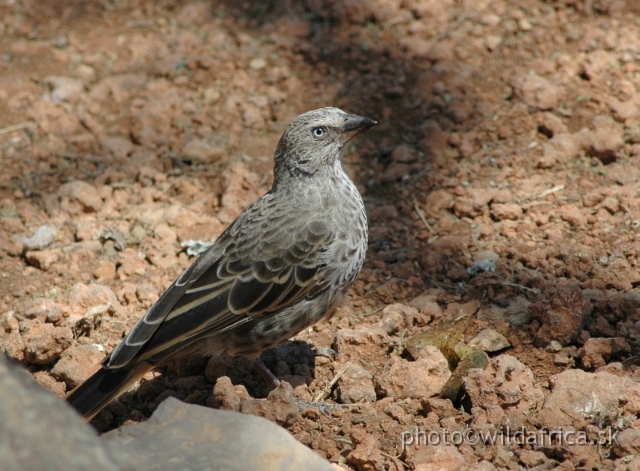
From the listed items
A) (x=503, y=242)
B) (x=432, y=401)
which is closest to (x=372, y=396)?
(x=432, y=401)

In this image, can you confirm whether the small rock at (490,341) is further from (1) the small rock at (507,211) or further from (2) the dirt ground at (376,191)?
→ (1) the small rock at (507,211)

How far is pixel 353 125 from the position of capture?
16.9 ft

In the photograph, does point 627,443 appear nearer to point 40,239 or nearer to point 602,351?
point 602,351

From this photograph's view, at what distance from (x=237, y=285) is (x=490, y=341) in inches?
63.8

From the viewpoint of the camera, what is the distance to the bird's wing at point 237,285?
4.54 metres

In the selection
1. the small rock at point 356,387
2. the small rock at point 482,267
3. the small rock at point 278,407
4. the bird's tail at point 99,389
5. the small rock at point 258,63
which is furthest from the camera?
the small rock at point 258,63

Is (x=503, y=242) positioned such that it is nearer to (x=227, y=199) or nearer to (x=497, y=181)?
(x=497, y=181)

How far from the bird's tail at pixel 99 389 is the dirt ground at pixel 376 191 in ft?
0.96

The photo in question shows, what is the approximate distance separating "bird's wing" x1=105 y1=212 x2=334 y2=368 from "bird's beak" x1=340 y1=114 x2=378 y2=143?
71 cm

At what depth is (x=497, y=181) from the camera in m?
6.23

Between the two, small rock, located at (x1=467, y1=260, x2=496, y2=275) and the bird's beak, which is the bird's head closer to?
the bird's beak

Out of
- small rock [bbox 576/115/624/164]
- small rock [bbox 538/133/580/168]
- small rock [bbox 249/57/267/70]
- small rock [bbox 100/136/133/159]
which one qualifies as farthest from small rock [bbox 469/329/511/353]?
small rock [bbox 249/57/267/70]

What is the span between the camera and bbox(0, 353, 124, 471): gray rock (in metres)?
2.20

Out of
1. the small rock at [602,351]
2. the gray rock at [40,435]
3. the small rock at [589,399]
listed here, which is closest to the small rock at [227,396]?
the small rock at [589,399]
